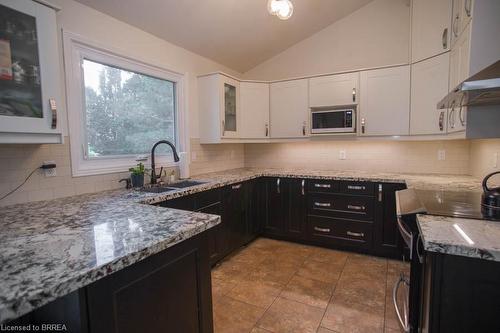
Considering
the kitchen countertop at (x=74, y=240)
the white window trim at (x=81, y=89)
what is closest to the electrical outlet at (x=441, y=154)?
the kitchen countertop at (x=74, y=240)

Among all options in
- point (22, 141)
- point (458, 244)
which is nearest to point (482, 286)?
point (458, 244)

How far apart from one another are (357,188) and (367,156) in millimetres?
729

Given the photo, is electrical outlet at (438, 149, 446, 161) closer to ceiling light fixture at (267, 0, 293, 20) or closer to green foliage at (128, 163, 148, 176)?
ceiling light fixture at (267, 0, 293, 20)

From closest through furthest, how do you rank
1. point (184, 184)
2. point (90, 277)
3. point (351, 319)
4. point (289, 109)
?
point (90, 277) < point (351, 319) < point (184, 184) < point (289, 109)

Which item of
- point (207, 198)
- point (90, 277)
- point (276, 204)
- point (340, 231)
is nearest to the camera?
point (90, 277)

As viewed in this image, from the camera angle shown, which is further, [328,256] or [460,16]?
[328,256]

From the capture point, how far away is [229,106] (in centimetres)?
337

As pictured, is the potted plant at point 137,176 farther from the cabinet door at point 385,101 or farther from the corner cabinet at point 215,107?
the cabinet door at point 385,101

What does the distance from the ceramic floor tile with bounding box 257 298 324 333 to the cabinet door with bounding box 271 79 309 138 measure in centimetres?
210

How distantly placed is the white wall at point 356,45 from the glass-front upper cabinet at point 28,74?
9.64ft

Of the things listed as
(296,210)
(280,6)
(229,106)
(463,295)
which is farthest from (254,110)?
(463,295)

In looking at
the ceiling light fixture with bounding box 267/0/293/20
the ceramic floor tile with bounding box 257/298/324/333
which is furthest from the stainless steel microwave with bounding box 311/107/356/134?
the ceramic floor tile with bounding box 257/298/324/333

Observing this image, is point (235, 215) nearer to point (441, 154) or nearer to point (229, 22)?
point (229, 22)

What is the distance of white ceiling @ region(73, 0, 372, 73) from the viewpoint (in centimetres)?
231
